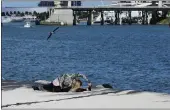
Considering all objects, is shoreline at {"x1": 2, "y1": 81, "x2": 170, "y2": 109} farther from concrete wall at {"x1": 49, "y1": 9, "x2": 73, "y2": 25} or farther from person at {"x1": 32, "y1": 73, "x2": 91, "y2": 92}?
concrete wall at {"x1": 49, "y1": 9, "x2": 73, "y2": 25}

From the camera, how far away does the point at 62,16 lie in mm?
166875

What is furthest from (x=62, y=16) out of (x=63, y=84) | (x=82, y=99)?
(x=82, y=99)

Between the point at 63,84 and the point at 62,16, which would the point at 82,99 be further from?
the point at 62,16

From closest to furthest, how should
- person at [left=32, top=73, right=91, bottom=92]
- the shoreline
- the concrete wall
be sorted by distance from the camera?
the shoreline
person at [left=32, top=73, right=91, bottom=92]
the concrete wall

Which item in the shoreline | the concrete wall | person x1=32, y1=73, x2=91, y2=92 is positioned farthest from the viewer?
the concrete wall

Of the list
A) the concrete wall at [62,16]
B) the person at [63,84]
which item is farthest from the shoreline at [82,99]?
the concrete wall at [62,16]

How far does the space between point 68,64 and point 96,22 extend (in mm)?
159776

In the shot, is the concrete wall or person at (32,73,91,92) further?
the concrete wall

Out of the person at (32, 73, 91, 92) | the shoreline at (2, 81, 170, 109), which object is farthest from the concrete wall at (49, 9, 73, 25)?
the shoreline at (2, 81, 170, 109)

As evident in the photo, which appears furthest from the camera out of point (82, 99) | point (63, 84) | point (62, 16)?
point (62, 16)

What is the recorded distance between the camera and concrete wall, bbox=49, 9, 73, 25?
161512 millimetres

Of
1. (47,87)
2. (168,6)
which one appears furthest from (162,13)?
(47,87)

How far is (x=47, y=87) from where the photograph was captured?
14.8 meters

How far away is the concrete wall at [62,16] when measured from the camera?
162 meters
